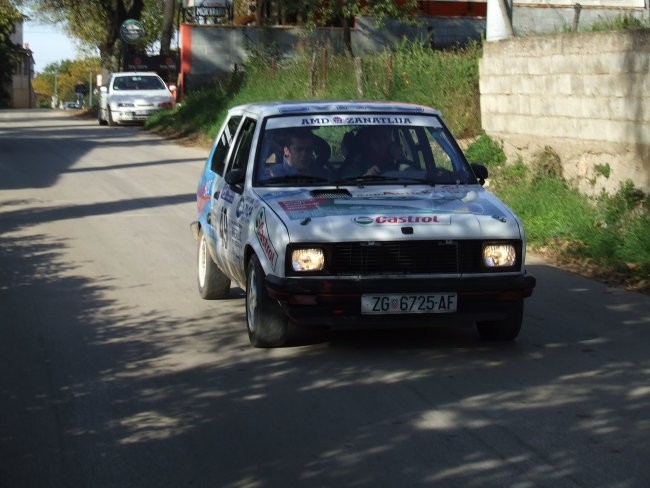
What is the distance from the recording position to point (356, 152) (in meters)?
8.83

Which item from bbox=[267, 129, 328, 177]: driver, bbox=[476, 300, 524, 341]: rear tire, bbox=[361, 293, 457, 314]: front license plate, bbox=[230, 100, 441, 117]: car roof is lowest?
bbox=[476, 300, 524, 341]: rear tire

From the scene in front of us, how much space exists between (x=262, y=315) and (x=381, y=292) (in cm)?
89

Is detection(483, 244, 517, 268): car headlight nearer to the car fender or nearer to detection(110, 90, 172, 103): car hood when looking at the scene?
the car fender

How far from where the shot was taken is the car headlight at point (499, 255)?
781 cm

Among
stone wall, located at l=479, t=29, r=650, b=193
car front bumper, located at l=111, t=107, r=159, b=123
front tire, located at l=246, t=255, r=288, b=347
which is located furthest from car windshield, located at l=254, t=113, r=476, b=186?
car front bumper, located at l=111, t=107, r=159, b=123

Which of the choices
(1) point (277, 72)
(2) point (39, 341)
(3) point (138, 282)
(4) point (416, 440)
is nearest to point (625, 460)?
(4) point (416, 440)

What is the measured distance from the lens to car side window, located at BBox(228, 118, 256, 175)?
29.8 ft

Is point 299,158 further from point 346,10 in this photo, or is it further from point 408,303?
point 346,10

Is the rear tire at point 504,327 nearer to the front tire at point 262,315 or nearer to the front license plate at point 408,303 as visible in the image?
the front license plate at point 408,303

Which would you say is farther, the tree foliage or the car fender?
the tree foliage

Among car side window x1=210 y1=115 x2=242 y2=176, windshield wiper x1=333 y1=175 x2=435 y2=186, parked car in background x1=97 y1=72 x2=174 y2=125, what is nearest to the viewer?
windshield wiper x1=333 y1=175 x2=435 y2=186

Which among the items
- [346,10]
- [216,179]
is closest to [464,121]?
[216,179]

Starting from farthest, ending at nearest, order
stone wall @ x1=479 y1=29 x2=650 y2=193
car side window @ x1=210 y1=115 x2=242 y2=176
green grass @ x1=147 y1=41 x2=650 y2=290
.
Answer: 1. stone wall @ x1=479 y1=29 x2=650 y2=193
2. green grass @ x1=147 y1=41 x2=650 y2=290
3. car side window @ x1=210 y1=115 x2=242 y2=176

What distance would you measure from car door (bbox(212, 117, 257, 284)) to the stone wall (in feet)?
17.5
